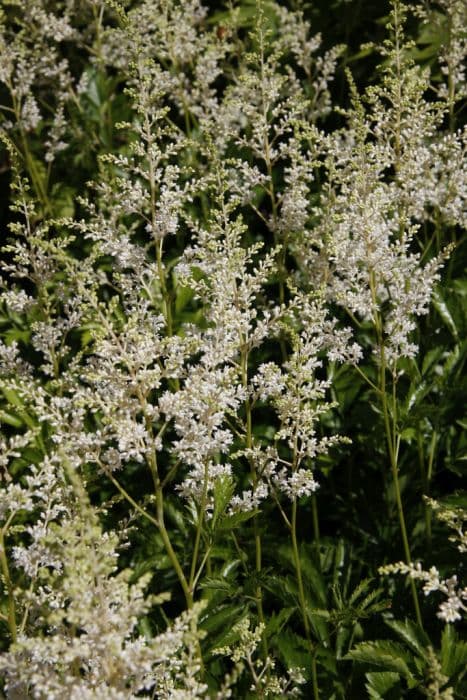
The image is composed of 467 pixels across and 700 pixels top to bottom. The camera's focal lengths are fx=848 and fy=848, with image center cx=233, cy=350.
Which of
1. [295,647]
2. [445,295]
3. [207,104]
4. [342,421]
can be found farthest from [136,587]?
[207,104]

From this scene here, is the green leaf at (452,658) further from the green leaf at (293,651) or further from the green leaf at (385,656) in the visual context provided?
the green leaf at (293,651)

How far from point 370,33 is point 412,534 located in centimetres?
409

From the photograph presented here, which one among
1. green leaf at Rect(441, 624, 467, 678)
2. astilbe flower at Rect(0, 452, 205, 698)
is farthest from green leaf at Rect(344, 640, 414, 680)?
astilbe flower at Rect(0, 452, 205, 698)

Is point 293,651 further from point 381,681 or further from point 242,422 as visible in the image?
point 242,422

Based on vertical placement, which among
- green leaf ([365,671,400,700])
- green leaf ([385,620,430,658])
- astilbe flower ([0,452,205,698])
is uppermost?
astilbe flower ([0,452,205,698])

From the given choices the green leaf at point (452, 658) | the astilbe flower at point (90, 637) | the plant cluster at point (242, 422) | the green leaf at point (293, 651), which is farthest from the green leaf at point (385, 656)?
the astilbe flower at point (90, 637)

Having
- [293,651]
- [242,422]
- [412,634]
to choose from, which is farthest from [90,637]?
[412,634]

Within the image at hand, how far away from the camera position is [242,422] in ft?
9.89

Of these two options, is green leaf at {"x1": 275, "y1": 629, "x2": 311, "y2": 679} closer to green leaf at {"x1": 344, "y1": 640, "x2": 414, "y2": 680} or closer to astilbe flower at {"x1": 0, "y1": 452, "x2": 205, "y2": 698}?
green leaf at {"x1": 344, "y1": 640, "x2": 414, "y2": 680}

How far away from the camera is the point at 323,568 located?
3619mm

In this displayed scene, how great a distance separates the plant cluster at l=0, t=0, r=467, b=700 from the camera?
2.44 metres

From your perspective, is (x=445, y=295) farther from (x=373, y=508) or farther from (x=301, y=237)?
(x=373, y=508)

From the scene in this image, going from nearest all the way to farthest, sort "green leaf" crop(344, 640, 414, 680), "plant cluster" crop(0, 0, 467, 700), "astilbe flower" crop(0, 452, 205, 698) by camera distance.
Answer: "astilbe flower" crop(0, 452, 205, 698) → "plant cluster" crop(0, 0, 467, 700) → "green leaf" crop(344, 640, 414, 680)

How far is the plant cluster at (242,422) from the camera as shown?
244 centimetres
